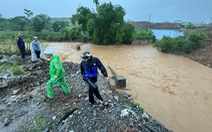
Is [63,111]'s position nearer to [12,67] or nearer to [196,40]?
[12,67]

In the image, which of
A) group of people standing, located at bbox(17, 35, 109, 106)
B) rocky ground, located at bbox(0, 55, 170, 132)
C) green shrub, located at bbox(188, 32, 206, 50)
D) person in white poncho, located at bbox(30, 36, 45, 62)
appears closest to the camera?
rocky ground, located at bbox(0, 55, 170, 132)

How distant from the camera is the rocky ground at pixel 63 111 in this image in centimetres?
344

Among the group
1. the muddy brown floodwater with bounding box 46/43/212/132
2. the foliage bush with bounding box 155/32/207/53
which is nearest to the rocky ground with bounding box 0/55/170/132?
the muddy brown floodwater with bounding box 46/43/212/132

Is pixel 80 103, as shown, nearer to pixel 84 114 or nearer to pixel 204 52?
pixel 84 114

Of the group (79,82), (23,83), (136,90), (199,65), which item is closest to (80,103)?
(79,82)

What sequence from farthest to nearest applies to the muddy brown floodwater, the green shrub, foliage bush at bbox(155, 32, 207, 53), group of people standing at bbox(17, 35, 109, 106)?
foliage bush at bbox(155, 32, 207, 53) < the green shrub < the muddy brown floodwater < group of people standing at bbox(17, 35, 109, 106)

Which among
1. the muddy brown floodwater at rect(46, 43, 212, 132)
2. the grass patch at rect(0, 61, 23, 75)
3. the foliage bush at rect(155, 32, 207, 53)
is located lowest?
the muddy brown floodwater at rect(46, 43, 212, 132)

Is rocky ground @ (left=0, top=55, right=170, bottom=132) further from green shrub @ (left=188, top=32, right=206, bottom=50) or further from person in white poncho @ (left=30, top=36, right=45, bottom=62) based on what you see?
green shrub @ (left=188, top=32, right=206, bottom=50)

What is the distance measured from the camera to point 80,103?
421 centimetres

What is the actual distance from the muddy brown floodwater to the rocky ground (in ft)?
5.38

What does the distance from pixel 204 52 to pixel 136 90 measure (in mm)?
9321

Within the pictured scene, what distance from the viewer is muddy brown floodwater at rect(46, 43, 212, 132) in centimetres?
541

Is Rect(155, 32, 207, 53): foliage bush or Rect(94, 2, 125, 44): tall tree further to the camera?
Rect(94, 2, 125, 44): tall tree

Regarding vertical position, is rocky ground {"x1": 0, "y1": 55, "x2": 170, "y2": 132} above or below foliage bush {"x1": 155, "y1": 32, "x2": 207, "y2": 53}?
below
